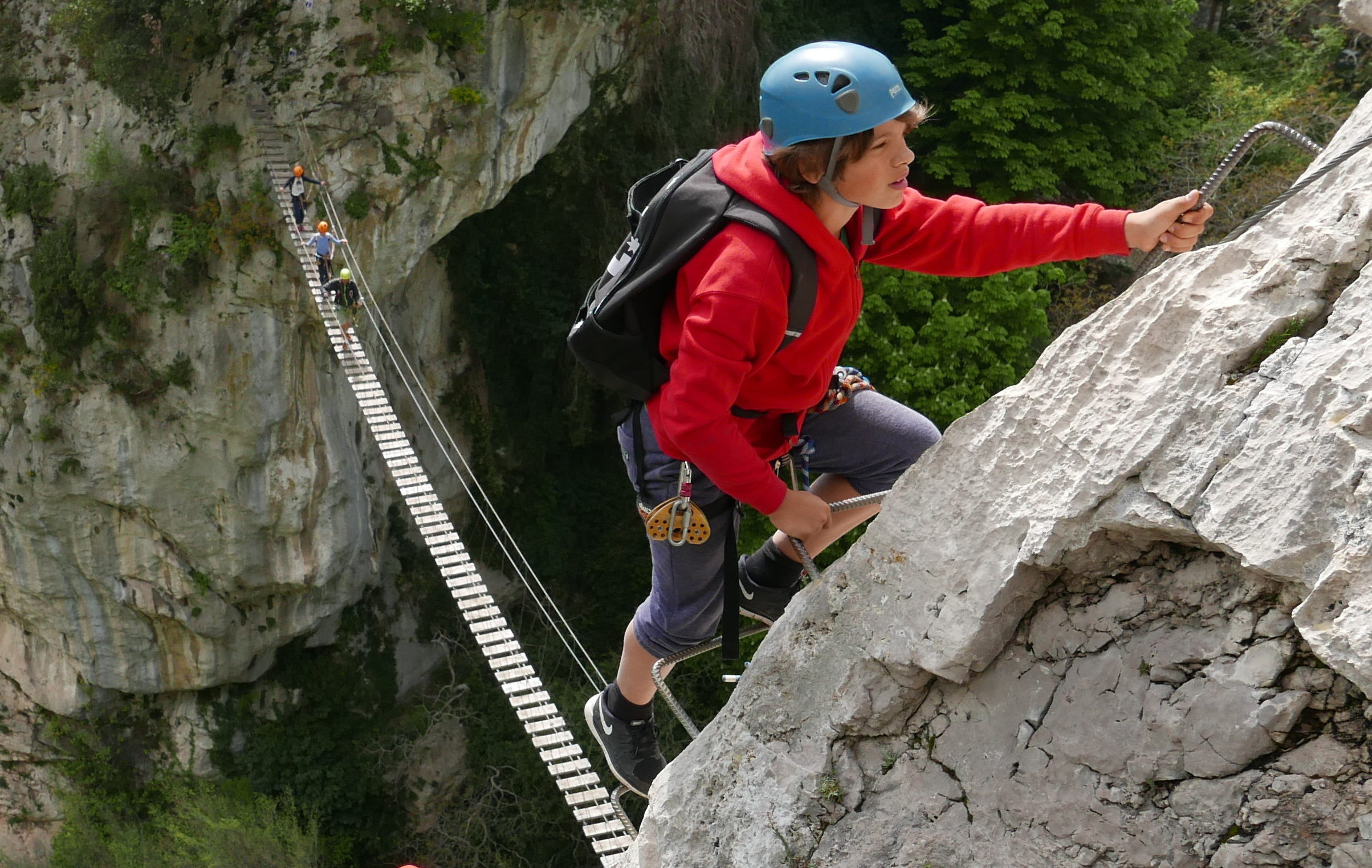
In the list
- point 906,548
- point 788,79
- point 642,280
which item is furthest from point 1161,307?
point 642,280

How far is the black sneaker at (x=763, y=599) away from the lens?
12.5 feet

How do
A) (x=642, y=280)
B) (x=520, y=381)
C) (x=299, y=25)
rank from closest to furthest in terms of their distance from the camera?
(x=642, y=280) → (x=299, y=25) → (x=520, y=381)

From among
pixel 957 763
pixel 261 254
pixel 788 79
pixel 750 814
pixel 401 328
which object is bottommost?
pixel 401 328

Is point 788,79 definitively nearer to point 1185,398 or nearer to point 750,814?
point 1185,398

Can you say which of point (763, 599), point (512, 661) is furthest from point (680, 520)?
point (512, 661)

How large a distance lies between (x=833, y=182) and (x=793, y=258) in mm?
201

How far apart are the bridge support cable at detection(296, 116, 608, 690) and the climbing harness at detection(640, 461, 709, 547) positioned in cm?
829

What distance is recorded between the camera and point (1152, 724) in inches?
93.7

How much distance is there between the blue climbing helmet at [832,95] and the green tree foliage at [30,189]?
12350 millimetres

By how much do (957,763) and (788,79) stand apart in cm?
154

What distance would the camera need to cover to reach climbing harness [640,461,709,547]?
327cm

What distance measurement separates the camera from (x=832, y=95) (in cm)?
272

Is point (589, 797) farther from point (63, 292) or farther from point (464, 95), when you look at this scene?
point (63, 292)

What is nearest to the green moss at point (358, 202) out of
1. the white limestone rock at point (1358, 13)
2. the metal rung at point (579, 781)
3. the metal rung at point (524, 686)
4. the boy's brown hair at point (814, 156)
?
the metal rung at point (524, 686)
